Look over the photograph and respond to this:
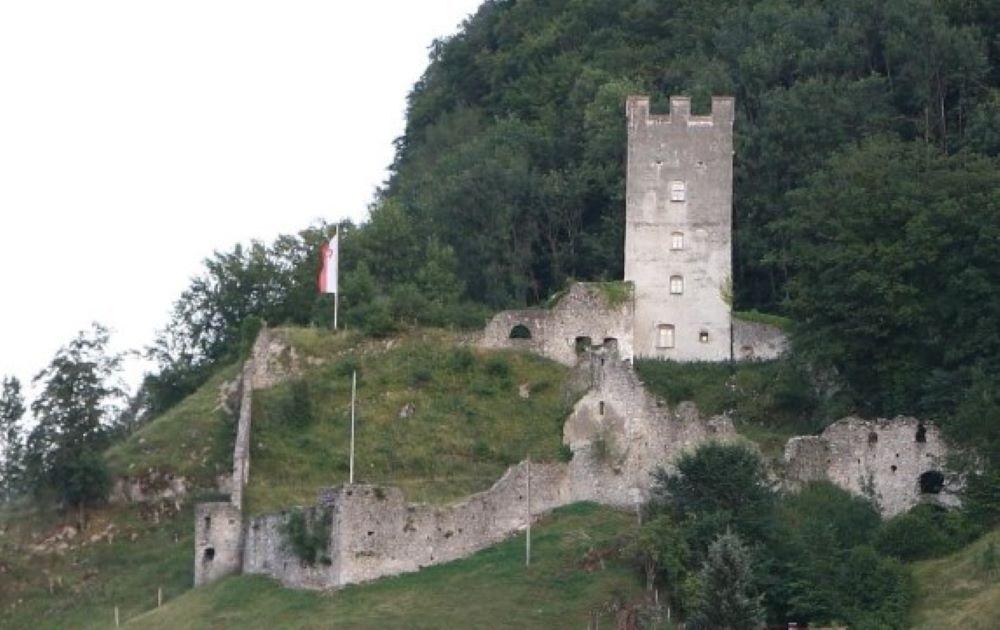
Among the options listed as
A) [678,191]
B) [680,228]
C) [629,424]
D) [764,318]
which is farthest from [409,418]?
[678,191]

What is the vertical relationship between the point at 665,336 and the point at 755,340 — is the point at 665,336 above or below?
above

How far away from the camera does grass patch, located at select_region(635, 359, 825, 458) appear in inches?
2859

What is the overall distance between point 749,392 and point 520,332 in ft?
24.4

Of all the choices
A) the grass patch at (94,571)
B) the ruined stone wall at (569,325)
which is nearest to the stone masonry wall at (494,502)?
the grass patch at (94,571)

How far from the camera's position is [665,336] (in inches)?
3125

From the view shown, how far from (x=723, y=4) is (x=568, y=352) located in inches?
950

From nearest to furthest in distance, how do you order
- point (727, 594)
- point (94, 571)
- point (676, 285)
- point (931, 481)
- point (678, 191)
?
point (727, 594)
point (931, 481)
point (94, 571)
point (676, 285)
point (678, 191)

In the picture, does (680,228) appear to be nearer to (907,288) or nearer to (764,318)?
(764,318)

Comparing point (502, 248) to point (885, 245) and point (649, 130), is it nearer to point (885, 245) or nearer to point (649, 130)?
point (649, 130)

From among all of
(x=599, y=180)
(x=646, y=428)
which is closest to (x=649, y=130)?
(x=599, y=180)

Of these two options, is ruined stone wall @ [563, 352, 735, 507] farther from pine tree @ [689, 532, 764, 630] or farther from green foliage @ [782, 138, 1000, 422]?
pine tree @ [689, 532, 764, 630]

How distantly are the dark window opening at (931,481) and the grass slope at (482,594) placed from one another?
7.01 m

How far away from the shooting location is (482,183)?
9006 centimetres

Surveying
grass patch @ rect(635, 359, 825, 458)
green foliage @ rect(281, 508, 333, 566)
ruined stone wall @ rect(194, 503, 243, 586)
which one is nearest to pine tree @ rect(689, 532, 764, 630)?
grass patch @ rect(635, 359, 825, 458)
